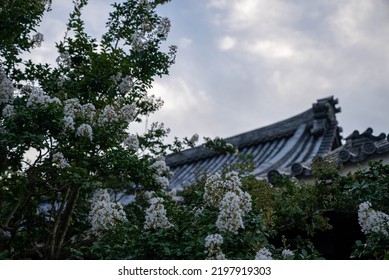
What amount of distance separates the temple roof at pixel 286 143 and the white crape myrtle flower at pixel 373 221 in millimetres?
4747

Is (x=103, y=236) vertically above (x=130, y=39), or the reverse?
(x=130, y=39)

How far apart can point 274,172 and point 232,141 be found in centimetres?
590

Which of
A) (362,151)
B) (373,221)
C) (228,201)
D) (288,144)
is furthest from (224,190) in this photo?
(288,144)

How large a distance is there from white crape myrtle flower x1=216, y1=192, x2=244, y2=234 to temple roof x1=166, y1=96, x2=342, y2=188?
5.27 meters

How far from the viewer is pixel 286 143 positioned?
9883mm

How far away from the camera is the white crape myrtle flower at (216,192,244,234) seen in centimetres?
274

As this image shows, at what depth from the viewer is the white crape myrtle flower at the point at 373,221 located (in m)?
3.16

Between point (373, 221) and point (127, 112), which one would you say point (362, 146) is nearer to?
point (373, 221)

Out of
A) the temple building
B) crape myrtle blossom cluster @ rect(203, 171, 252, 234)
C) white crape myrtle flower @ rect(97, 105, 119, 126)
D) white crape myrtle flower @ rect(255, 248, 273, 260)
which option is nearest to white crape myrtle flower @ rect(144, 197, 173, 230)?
crape myrtle blossom cluster @ rect(203, 171, 252, 234)

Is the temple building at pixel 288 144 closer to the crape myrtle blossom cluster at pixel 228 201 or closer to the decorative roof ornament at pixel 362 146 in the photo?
the decorative roof ornament at pixel 362 146
